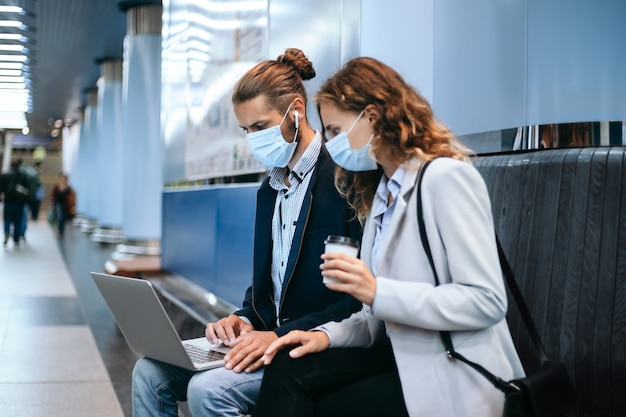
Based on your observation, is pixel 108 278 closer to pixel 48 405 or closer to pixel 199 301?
pixel 48 405

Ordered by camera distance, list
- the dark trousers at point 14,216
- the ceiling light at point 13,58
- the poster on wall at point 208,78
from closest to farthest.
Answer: the poster on wall at point 208,78 → the dark trousers at point 14,216 → the ceiling light at point 13,58

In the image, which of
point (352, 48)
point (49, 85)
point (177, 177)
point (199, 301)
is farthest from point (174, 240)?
point (49, 85)

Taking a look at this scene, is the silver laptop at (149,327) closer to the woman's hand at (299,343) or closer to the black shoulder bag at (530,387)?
the woman's hand at (299,343)

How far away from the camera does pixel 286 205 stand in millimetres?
2469

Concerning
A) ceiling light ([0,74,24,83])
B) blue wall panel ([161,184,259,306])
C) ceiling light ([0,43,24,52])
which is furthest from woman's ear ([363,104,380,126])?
ceiling light ([0,74,24,83])

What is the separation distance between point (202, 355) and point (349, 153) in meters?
0.70

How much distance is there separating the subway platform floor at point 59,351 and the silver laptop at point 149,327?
1781 millimetres

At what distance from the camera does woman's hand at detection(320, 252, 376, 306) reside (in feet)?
5.44

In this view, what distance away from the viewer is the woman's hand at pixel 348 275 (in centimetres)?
166

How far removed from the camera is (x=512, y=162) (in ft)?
8.07

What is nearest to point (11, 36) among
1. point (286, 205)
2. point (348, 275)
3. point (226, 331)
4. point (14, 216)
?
point (14, 216)

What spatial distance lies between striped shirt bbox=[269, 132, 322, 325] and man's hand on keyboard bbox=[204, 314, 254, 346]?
122 millimetres

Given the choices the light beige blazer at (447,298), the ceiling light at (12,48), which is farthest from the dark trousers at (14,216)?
the light beige blazer at (447,298)

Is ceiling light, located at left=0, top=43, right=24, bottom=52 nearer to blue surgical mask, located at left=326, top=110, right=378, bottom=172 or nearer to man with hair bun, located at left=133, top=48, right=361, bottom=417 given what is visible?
man with hair bun, located at left=133, top=48, right=361, bottom=417
